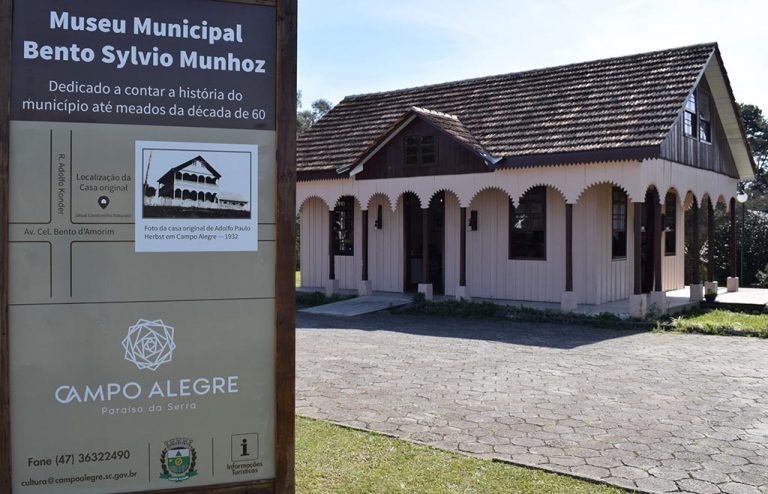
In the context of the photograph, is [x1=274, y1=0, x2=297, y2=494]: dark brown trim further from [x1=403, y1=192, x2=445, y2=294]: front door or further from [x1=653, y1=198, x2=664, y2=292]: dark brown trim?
[x1=403, y1=192, x2=445, y2=294]: front door

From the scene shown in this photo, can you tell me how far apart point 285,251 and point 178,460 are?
1.31 m

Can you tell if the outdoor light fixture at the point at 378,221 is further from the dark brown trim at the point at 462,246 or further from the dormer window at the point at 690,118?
the dormer window at the point at 690,118

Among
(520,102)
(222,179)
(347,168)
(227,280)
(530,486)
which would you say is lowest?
(530,486)

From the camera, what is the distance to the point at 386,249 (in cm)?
1911

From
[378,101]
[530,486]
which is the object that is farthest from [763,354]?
[378,101]

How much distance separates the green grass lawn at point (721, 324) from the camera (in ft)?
42.2

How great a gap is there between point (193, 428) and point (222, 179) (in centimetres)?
141

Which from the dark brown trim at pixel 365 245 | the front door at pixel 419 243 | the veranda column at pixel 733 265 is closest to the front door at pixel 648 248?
the veranda column at pixel 733 265

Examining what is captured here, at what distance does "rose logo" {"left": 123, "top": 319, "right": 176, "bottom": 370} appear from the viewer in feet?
12.9

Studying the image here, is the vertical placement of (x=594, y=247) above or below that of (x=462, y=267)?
above

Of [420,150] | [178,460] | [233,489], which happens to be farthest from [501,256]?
[178,460]

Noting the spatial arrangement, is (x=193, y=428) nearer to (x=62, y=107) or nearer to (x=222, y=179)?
(x=222, y=179)

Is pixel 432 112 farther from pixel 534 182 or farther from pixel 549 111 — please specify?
pixel 534 182

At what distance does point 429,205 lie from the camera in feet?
61.1
